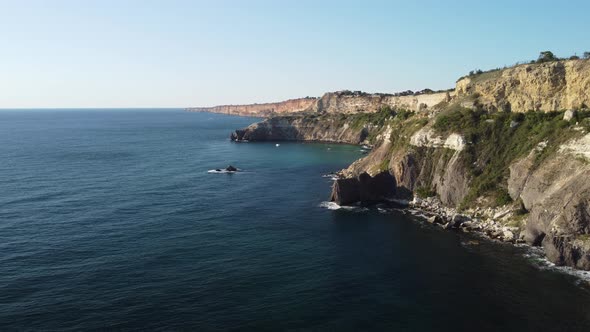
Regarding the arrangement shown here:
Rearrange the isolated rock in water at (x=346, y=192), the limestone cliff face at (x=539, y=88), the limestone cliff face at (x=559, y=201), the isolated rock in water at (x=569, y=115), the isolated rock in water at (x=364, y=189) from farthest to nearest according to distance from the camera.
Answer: the isolated rock in water at (x=364, y=189)
the isolated rock in water at (x=346, y=192)
the limestone cliff face at (x=539, y=88)
the isolated rock in water at (x=569, y=115)
the limestone cliff face at (x=559, y=201)

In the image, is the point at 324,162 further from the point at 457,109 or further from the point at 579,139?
the point at 579,139

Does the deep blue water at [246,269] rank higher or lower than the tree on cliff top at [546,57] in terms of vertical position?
lower

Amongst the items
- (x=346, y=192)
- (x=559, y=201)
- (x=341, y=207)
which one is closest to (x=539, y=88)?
(x=559, y=201)

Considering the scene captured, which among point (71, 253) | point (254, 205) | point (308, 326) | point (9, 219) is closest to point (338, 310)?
point (308, 326)

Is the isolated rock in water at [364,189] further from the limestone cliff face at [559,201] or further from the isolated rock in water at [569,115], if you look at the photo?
the isolated rock in water at [569,115]

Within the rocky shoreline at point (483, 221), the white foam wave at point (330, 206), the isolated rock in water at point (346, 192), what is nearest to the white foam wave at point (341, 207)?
the white foam wave at point (330, 206)

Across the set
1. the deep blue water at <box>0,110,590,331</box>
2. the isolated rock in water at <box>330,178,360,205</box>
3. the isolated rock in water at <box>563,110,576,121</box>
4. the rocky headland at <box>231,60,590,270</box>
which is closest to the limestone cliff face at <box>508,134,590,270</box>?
the rocky headland at <box>231,60,590,270</box>
